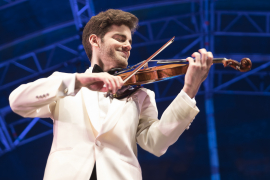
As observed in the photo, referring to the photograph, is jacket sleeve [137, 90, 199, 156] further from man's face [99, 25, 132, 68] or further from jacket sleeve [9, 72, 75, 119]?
jacket sleeve [9, 72, 75, 119]

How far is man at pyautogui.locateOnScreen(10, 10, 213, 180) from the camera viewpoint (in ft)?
4.81

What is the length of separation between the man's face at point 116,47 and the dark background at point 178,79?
7.73ft

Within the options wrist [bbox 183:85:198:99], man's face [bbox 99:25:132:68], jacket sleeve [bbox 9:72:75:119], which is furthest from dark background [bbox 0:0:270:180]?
wrist [bbox 183:85:198:99]

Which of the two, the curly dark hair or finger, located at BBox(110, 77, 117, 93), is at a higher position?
the curly dark hair

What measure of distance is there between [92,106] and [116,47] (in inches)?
23.2

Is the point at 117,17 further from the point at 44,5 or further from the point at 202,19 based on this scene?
the point at 202,19

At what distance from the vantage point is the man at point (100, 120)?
1467mm

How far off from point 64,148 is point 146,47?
434 cm

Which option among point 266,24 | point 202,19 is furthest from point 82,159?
point 266,24

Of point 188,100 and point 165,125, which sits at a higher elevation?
point 188,100

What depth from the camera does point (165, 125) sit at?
1.61m

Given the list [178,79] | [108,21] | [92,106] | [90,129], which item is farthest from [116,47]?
[178,79]

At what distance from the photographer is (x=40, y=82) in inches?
58.7

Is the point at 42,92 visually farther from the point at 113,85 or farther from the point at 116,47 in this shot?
the point at 116,47
